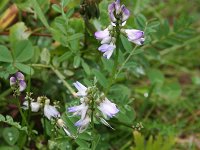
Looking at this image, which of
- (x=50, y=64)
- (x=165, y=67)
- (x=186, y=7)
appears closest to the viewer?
(x=50, y=64)

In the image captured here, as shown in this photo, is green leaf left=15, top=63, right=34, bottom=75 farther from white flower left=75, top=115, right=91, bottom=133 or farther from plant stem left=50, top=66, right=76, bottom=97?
white flower left=75, top=115, right=91, bottom=133

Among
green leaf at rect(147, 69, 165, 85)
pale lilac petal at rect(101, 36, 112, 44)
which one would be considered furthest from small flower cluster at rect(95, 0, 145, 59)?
green leaf at rect(147, 69, 165, 85)

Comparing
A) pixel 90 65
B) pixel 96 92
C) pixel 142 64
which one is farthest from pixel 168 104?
pixel 96 92

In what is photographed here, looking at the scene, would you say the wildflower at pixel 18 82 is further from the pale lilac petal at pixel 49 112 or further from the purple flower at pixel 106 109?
the purple flower at pixel 106 109

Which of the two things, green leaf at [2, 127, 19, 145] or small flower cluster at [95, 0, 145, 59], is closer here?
small flower cluster at [95, 0, 145, 59]

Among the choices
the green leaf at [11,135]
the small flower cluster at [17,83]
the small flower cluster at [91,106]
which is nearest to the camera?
the small flower cluster at [91,106]

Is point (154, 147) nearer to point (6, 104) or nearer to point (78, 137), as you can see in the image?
point (78, 137)

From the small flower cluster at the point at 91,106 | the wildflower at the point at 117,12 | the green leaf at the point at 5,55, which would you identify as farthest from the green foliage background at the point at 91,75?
the wildflower at the point at 117,12
